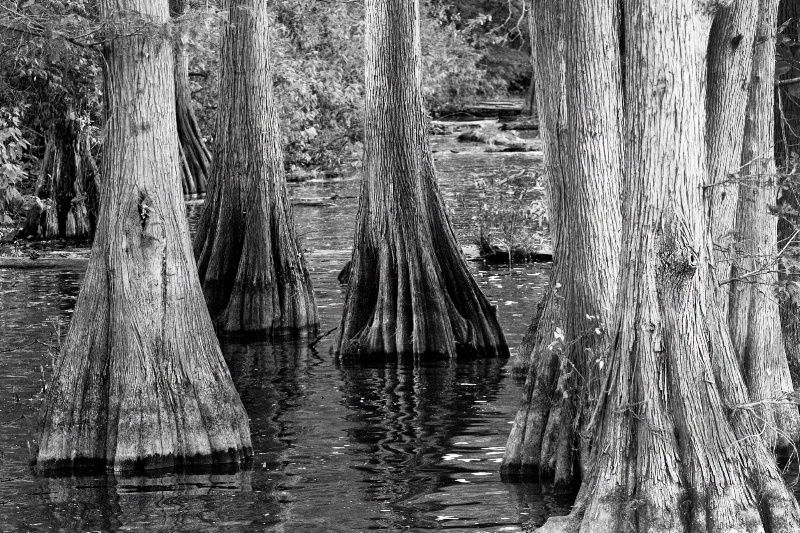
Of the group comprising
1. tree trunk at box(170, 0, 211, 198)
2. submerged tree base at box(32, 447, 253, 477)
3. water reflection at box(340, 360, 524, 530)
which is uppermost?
tree trunk at box(170, 0, 211, 198)

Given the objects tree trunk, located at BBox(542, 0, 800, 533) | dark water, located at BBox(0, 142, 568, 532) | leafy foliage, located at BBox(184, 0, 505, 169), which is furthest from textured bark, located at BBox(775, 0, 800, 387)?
leafy foliage, located at BBox(184, 0, 505, 169)

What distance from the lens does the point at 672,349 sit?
21.0 ft

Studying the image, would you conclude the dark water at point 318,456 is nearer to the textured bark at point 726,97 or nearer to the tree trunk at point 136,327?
the tree trunk at point 136,327

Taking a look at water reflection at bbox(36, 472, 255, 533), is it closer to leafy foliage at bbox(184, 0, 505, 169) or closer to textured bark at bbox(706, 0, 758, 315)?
textured bark at bbox(706, 0, 758, 315)

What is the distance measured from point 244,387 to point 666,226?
5713mm

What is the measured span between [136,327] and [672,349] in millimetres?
3642

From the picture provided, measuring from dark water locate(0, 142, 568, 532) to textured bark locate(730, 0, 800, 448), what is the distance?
190cm

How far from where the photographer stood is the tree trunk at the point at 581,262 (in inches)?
309

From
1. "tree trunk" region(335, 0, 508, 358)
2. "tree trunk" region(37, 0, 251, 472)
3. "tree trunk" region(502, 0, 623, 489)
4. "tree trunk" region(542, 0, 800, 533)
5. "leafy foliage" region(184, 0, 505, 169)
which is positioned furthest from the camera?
"leafy foliage" region(184, 0, 505, 169)

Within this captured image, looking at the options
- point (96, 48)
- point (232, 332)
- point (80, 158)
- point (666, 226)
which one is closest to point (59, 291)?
point (232, 332)

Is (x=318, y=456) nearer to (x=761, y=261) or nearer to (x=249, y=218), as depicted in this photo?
(x=761, y=261)

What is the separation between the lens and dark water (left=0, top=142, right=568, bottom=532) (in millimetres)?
7531

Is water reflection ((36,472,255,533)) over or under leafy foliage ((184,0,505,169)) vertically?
under

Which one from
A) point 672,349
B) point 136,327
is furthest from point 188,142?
point 672,349
